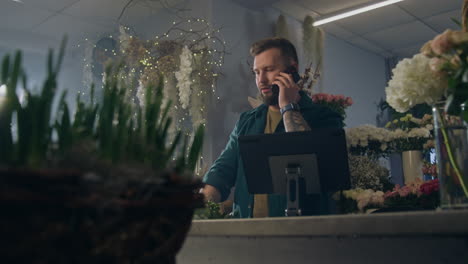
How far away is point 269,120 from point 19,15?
3.18 m

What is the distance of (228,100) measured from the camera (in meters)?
3.78

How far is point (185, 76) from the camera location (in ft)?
11.1

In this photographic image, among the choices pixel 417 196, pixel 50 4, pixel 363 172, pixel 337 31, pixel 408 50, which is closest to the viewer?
pixel 417 196

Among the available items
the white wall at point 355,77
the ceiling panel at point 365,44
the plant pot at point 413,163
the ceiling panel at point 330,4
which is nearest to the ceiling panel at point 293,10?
the ceiling panel at point 330,4

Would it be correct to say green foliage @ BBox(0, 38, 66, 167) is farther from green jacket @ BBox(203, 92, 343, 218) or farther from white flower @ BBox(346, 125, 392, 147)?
white flower @ BBox(346, 125, 392, 147)

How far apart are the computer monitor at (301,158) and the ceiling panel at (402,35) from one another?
382 cm

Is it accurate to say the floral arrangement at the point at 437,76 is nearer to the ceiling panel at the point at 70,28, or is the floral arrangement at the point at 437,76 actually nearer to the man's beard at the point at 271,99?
the man's beard at the point at 271,99

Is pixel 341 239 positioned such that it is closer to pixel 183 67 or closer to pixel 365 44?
pixel 183 67

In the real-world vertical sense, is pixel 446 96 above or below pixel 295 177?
above

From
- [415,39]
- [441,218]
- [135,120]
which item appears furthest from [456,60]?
[415,39]

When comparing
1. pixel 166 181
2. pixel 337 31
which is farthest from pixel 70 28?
pixel 166 181

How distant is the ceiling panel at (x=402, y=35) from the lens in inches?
190

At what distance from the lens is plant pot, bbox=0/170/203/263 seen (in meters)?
0.28

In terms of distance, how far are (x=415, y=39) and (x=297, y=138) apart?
173 inches
